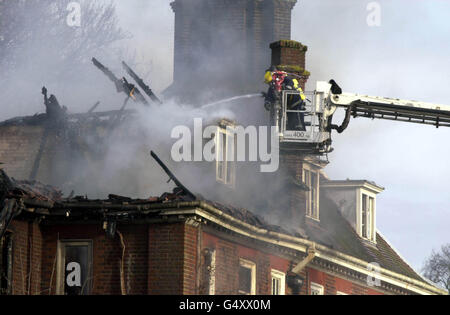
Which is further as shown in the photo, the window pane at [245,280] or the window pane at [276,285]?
the window pane at [276,285]

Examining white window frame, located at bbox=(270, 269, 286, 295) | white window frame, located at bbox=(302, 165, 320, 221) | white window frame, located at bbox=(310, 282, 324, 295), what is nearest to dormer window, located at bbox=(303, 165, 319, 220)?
white window frame, located at bbox=(302, 165, 320, 221)

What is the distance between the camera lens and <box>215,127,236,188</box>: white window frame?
3344 cm

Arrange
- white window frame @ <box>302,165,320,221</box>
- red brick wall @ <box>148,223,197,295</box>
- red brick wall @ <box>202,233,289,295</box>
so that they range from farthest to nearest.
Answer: white window frame @ <box>302,165,320,221</box> < red brick wall @ <box>202,233,289,295</box> < red brick wall @ <box>148,223,197,295</box>

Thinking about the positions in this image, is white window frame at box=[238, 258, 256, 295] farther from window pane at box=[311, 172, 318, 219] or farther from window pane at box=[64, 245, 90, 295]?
window pane at box=[311, 172, 318, 219]

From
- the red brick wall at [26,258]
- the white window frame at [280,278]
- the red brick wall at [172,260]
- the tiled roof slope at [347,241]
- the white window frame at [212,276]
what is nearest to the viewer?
the red brick wall at [172,260]

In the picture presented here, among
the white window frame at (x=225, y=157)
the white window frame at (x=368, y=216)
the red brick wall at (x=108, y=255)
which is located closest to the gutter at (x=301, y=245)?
the red brick wall at (x=108, y=255)

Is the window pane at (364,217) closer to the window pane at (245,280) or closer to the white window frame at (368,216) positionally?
the white window frame at (368,216)

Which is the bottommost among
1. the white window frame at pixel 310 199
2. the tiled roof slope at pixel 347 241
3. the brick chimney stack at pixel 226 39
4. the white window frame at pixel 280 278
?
the white window frame at pixel 280 278

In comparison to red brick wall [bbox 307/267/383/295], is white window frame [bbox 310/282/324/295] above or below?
below

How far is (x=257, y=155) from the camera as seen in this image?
35375 millimetres

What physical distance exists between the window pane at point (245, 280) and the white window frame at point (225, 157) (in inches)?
119

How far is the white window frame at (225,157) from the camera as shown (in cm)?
3344

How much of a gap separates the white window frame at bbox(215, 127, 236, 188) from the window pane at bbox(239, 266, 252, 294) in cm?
303

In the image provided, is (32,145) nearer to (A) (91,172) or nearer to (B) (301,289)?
(A) (91,172)
